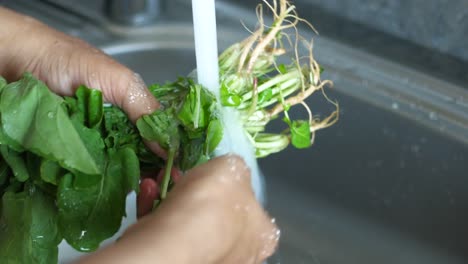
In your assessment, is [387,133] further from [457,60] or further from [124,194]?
[124,194]

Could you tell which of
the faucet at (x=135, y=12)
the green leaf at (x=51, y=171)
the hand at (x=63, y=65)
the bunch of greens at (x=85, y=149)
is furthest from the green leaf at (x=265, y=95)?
the faucet at (x=135, y=12)

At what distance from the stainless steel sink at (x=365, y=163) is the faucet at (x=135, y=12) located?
0.02 metres

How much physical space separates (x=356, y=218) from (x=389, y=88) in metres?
0.18

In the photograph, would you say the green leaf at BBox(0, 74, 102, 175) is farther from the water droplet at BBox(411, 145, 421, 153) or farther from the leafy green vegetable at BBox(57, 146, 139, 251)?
the water droplet at BBox(411, 145, 421, 153)

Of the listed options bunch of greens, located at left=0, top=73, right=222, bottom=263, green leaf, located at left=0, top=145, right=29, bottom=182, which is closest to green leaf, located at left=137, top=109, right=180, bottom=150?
bunch of greens, located at left=0, top=73, right=222, bottom=263

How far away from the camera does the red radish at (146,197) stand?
1.77ft

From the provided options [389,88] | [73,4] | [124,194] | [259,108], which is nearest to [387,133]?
[389,88]

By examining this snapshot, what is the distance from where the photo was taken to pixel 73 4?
0.95 m

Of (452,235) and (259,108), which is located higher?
(259,108)

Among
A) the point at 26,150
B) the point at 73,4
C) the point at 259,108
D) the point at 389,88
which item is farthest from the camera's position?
the point at 73,4

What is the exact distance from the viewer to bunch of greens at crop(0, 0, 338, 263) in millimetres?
490

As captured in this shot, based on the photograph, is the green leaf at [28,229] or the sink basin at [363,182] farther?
the sink basin at [363,182]

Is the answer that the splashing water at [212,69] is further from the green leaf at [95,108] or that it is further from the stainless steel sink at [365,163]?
the stainless steel sink at [365,163]

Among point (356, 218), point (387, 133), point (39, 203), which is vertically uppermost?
point (39, 203)
